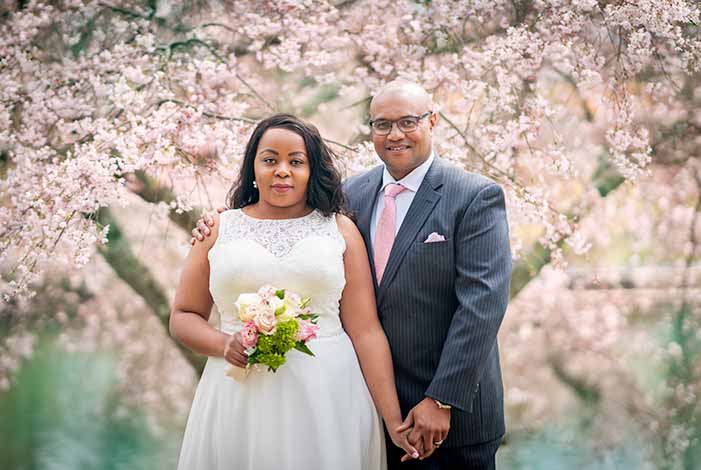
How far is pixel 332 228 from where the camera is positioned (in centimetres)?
227

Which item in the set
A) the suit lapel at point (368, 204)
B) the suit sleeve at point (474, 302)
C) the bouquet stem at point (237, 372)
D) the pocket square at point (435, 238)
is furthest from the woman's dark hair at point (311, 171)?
the bouquet stem at point (237, 372)

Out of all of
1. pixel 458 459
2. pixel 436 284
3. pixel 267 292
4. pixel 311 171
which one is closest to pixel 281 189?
pixel 311 171

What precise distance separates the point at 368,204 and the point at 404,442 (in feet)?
2.63

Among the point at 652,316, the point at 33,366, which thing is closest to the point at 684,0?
the point at 652,316

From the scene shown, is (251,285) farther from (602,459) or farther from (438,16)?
(602,459)

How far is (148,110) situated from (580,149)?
2334mm

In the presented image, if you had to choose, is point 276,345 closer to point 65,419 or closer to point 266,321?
point 266,321

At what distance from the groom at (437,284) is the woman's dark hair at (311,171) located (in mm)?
177

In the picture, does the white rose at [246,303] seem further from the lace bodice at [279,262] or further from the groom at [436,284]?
the groom at [436,284]

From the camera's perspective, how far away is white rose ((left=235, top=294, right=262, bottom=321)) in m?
1.93

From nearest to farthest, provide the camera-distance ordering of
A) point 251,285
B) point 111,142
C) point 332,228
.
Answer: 1. point 251,285
2. point 332,228
3. point 111,142

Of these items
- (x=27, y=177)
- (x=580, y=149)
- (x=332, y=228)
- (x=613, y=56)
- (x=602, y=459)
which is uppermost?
(x=613, y=56)

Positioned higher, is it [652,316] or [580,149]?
[580,149]

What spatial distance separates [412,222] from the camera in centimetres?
229
